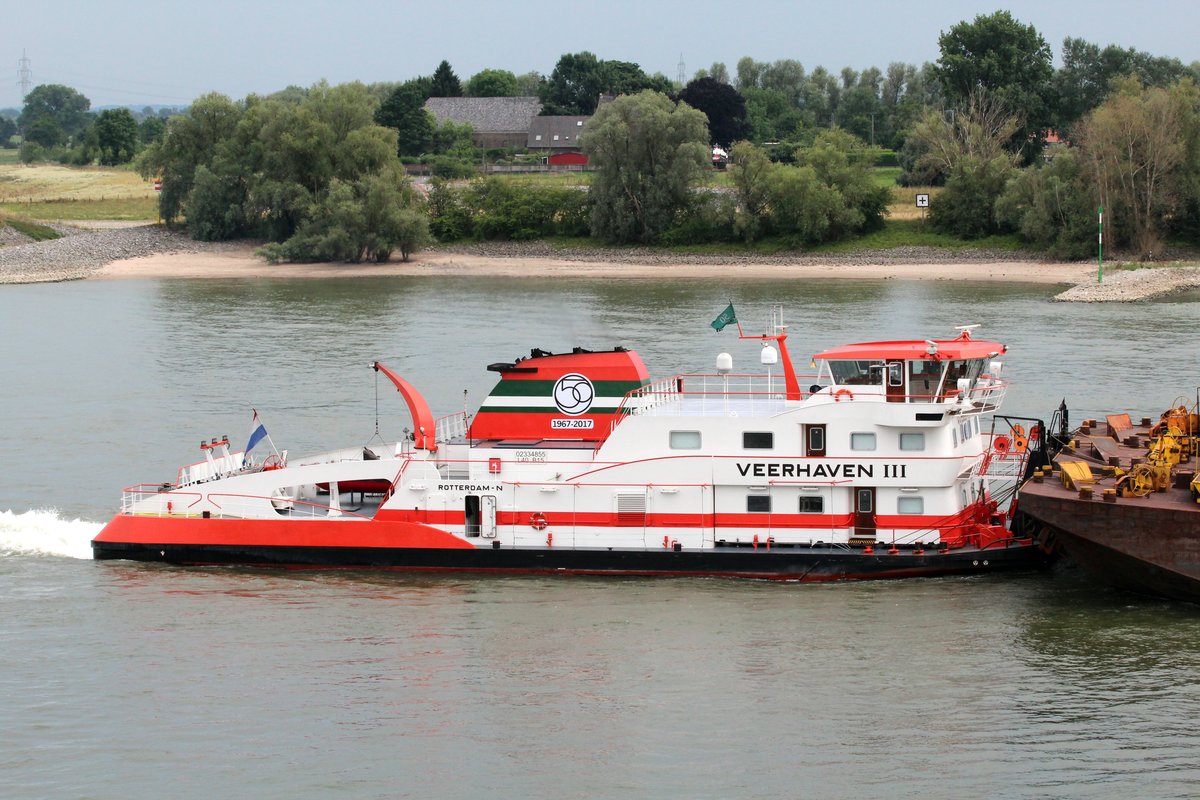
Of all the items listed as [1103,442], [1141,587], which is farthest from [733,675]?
[1103,442]

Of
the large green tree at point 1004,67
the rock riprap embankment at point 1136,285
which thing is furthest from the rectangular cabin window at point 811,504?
the large green tree at point 1004,67

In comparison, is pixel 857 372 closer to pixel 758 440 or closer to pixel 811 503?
pixel 758 440

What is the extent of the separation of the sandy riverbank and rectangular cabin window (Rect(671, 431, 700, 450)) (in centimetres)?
4817

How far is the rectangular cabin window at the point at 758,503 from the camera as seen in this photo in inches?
888

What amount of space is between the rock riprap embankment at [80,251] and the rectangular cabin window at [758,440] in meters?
60.7

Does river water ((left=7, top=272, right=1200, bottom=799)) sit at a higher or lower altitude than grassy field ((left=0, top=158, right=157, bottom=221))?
lower

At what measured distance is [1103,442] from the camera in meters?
24.2

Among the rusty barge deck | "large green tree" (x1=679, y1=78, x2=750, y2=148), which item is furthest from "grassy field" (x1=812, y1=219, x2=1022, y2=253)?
the rusty barge deck

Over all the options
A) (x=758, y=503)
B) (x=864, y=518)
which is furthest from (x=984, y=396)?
(x=758, y=503)

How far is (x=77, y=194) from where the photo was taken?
10500 cm

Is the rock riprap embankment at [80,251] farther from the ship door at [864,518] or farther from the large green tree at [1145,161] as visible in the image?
the ship door at [864,518]

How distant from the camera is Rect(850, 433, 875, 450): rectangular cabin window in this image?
73.2ft

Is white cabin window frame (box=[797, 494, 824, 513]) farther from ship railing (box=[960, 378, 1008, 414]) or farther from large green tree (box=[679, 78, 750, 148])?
large green tree (box=[679, 78, 750, 148])

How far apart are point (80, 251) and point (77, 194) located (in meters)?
26.1
